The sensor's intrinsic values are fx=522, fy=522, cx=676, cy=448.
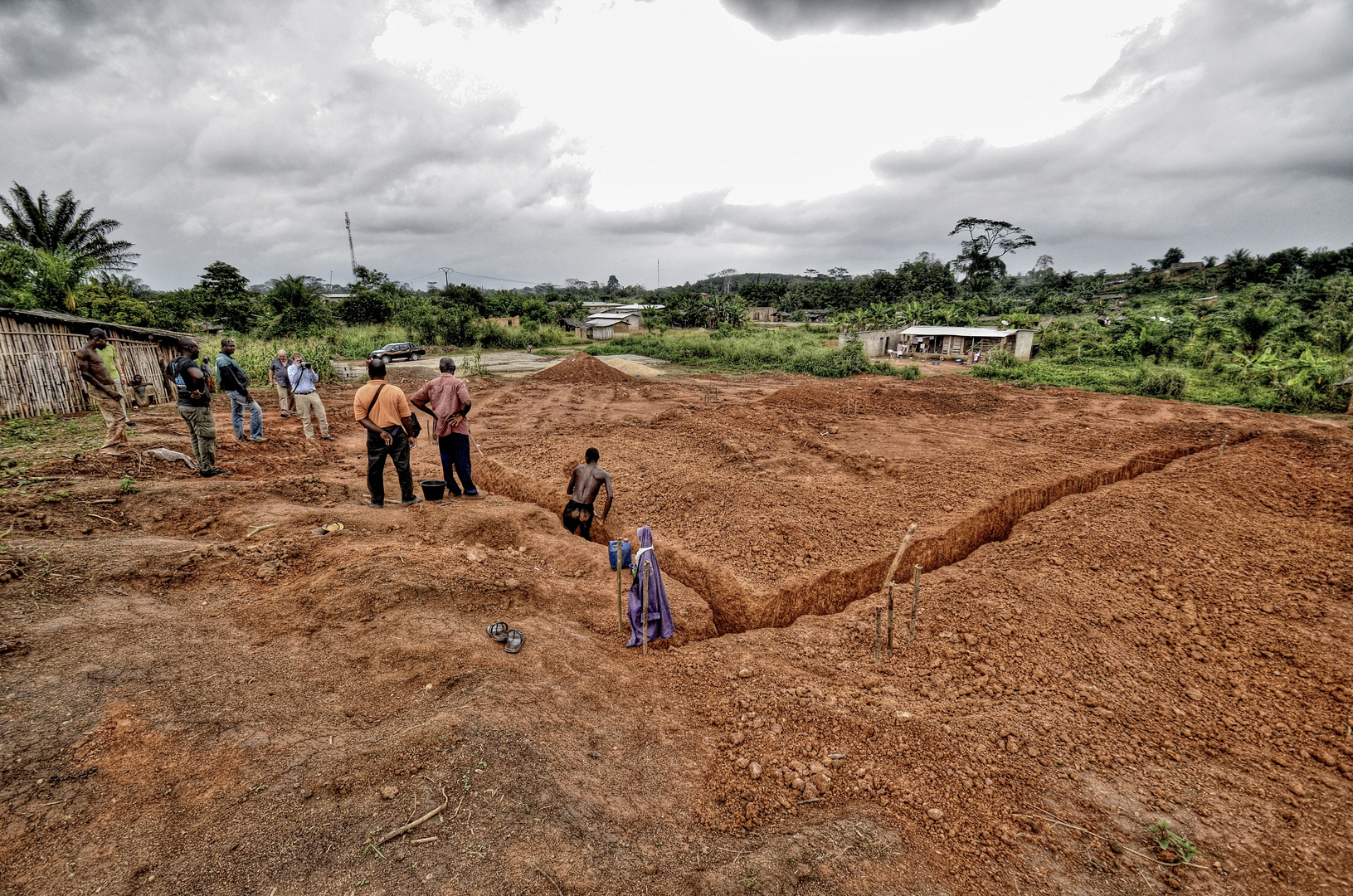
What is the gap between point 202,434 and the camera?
637 cm

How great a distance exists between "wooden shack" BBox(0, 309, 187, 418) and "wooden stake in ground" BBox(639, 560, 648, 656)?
10614 mm

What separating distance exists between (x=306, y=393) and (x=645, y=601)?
825 cm

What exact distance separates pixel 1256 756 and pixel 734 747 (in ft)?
10.6

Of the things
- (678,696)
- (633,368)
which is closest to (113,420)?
(678,696)

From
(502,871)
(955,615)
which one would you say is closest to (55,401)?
(502,871)

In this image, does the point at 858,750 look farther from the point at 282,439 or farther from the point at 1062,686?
the point at 282,439

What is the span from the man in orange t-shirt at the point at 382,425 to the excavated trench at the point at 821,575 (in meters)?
2.05

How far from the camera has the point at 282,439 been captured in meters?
9.02

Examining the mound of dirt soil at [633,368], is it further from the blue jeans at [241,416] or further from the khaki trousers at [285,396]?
the blue jeans at [241,416]

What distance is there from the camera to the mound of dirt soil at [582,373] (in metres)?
19.2

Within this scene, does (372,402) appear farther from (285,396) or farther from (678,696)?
(285,396)

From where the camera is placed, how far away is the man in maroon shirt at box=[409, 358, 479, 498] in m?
5.94

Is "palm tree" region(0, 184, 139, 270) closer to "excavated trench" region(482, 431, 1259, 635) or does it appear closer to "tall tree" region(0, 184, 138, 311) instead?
"tall tree" region(0, 184, 138, 311)

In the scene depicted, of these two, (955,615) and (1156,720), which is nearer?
(1156,720)
